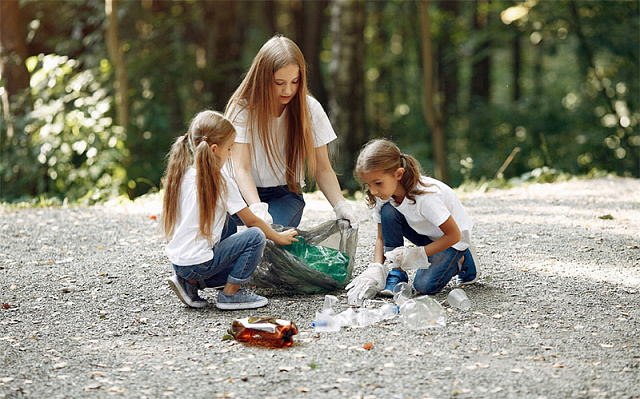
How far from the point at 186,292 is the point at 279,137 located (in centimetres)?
107

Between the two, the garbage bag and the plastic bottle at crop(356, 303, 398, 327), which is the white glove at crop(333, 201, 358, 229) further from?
the plastic bottle at crop(356, 303, 398, 327)

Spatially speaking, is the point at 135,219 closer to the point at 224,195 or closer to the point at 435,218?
the point at 224,195

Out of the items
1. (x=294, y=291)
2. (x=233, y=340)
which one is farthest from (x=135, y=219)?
(x=233, y=340)

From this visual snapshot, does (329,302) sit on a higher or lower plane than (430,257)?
lower

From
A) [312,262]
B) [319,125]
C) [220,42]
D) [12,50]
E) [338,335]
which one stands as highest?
[220,42]

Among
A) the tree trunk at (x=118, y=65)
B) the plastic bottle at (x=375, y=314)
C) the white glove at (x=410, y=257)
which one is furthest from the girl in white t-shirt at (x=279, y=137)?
the tree trunk at (x=118, y=65)

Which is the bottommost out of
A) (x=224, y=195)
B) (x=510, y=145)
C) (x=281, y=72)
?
(x=510, y=145)

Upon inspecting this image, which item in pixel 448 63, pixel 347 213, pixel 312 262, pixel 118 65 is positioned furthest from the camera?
pixel 448 63

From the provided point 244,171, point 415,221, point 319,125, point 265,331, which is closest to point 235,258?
point 265,331

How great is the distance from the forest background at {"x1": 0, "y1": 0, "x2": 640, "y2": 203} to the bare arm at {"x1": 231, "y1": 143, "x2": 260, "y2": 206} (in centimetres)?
263

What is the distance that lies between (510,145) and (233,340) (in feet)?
29.6

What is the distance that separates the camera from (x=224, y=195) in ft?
10.9

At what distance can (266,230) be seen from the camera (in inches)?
137

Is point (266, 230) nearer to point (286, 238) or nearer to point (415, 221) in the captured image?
point (286, 238)
